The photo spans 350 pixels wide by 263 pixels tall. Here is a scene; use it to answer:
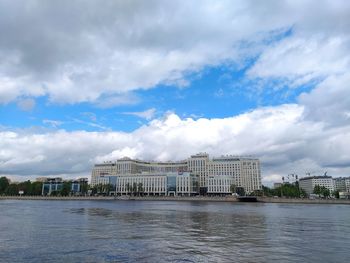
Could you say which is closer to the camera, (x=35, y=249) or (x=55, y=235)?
(x=35, y=249)

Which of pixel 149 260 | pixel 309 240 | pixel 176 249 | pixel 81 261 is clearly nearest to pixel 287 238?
pixel 309 240

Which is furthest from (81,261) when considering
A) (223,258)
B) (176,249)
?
(223,258)

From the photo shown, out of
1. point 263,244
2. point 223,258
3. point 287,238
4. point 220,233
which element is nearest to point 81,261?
point 223,258

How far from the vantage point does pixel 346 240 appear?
1344 inches

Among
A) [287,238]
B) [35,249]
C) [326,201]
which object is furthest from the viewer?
[326,201]

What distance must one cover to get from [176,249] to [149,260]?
15.0 ft

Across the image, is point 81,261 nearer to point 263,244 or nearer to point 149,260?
point 149,260

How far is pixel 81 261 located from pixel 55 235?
44.2 feet

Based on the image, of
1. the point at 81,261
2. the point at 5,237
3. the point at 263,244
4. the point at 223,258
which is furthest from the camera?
the point at 5,237

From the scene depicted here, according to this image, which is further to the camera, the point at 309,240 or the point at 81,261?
the point at 309,240

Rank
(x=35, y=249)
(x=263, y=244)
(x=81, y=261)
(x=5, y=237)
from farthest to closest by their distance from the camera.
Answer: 1. (x=5, y=237)
2. (x=263, y=244)
3. (x=35, y=249)
4. (x=81, y=261)

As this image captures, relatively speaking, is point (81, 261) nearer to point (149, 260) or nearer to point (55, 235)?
point (149, 260)

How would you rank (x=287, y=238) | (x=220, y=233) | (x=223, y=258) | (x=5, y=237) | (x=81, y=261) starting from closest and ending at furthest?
(x=81, y=261) < (x=223, y=258) < (x=5, y=237) < (x=287, y=238) < (x=220, y=233)

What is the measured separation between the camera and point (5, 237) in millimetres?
32281
